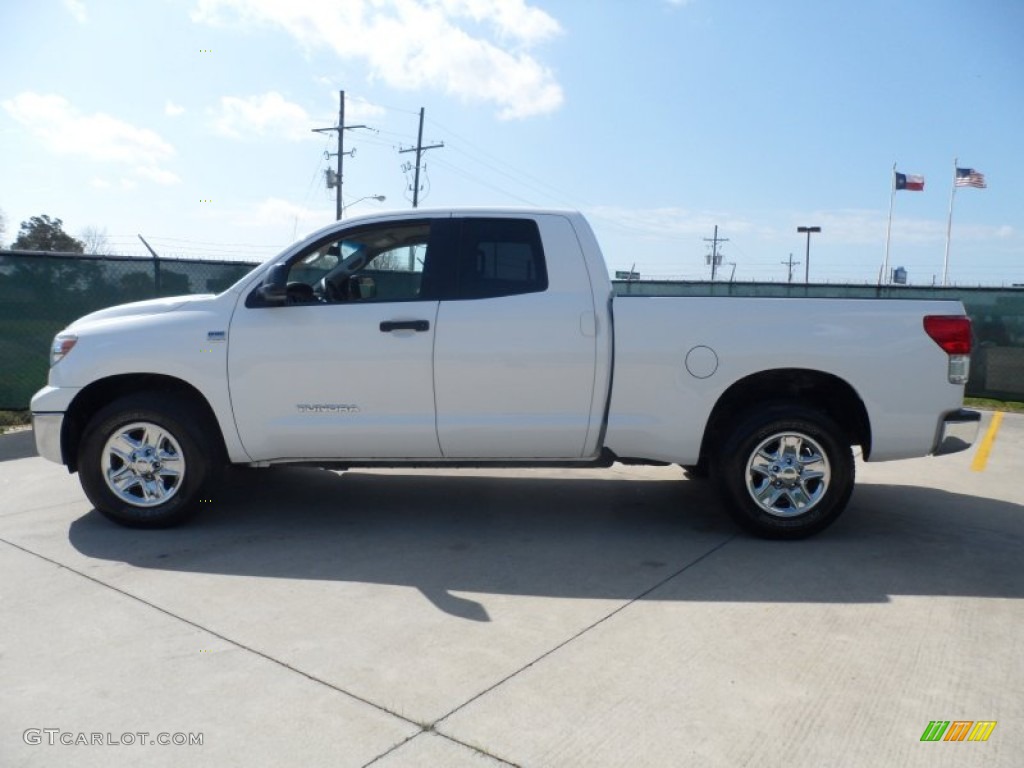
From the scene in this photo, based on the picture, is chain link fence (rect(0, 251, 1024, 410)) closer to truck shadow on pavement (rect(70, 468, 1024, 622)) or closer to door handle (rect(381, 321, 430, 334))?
truck shadow on pavement (rect(70, 468, 1024, 622))

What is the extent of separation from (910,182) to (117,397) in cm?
4916

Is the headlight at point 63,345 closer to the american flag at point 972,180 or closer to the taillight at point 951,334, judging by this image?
the taillight at point 951,334

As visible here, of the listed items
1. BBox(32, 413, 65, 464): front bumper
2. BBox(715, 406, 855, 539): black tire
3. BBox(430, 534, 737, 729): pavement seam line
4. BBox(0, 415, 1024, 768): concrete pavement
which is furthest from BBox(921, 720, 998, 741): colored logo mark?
BBox(32, 413, 65, 464): front bumper

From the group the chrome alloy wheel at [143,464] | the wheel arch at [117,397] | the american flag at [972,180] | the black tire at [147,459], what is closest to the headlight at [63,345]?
the wheel arch at [117,397]

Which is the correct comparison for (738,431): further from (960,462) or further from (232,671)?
(960,462)

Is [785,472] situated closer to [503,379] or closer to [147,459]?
[503,379]

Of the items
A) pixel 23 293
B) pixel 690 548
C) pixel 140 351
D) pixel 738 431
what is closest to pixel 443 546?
pixel 690 548

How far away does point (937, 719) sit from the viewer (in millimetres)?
2902

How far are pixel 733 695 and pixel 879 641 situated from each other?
2.98 ft

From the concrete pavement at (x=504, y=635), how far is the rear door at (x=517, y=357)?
0.65m

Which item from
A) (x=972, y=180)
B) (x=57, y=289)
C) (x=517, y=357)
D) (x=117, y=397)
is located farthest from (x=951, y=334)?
(x=972, y=180)

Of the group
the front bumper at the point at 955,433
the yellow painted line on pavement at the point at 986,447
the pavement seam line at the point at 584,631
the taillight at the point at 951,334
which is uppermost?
the taillight at the point at 951,334

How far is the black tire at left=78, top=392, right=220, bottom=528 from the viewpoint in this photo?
4.98m

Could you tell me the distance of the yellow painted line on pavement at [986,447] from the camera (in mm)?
7512
